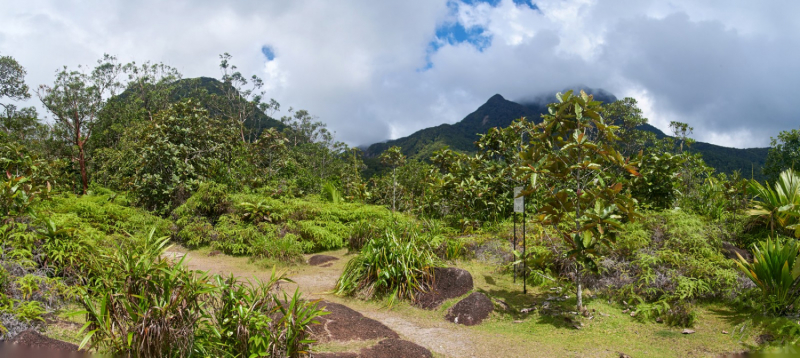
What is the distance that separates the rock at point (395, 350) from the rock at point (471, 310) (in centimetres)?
120

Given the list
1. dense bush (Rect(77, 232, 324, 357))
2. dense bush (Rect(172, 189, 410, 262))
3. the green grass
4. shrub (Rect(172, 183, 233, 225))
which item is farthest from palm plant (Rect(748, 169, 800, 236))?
shrub (Rect(172, 183, 233, 225))

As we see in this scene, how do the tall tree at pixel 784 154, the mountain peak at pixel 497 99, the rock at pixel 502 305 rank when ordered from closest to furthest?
1. the rock at pixel 502 305
2. the tall tree at pixel 784 154
3. the mountain peak at pixel 497 99

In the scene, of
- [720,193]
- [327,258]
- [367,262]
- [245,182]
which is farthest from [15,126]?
[720,193]

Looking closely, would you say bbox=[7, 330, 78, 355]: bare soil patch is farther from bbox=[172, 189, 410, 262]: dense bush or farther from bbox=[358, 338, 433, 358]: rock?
bbox=[172, 189, 410, 262]: dense bush

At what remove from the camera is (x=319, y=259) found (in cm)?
875

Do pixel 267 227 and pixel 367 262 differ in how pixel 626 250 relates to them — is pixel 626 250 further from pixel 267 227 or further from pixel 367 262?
pixel 267 227

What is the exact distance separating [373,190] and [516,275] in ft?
28.8

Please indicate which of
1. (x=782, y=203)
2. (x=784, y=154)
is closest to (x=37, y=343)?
(x=782, y=203)

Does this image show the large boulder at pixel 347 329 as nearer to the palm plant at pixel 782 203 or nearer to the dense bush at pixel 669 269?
the dense bush at pixel 669 269

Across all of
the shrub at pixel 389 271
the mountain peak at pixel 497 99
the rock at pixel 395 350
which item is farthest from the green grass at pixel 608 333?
the mountain peak at pixel 497 99

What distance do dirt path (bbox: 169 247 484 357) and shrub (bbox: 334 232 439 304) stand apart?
0.78 feet

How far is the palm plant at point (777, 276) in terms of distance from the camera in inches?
176

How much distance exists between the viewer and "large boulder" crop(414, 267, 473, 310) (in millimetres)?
5922

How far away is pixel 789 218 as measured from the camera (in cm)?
597
